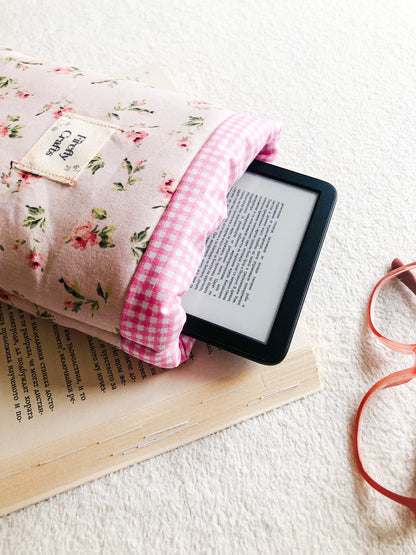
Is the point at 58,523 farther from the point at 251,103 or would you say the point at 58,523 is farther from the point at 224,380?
the point at 251,103

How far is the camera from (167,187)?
37 cm

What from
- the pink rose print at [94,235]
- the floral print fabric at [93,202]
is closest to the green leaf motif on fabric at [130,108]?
the floral print fabric at [93,202]

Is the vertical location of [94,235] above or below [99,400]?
above

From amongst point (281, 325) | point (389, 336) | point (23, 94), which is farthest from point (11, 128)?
point (389, 336)

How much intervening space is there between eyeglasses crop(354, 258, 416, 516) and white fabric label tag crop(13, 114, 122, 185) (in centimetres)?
28

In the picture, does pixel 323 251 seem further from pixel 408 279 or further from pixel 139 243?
pixel 139 243

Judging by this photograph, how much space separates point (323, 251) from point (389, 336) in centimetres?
11

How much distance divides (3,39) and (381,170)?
1.74 ft

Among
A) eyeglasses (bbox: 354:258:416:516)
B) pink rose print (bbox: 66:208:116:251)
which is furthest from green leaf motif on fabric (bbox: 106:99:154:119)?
eyeglasses (bbox: 354:258:416:516)

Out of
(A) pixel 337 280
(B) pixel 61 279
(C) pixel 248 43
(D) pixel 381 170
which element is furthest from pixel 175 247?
(C) pixel 248 43

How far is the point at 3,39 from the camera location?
661 mm

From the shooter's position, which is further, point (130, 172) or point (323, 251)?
point (323, 251)

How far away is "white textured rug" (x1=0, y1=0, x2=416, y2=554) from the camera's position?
375 millimetres

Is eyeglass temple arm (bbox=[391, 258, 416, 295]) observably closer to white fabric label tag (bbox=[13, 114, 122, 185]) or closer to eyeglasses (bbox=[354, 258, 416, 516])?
eyeglasses (bbox=[354, 258, 416, 516])
